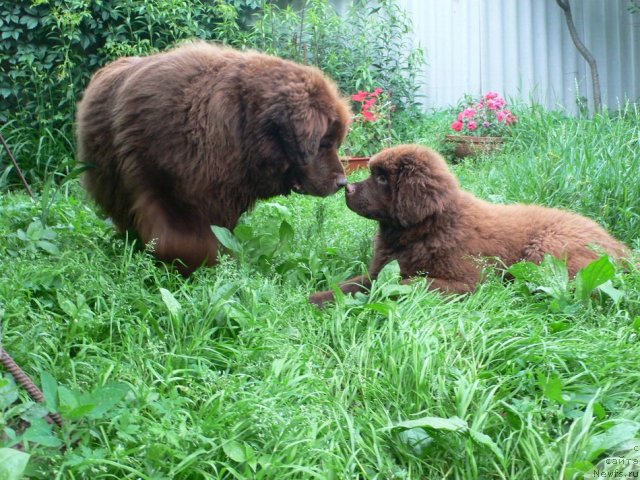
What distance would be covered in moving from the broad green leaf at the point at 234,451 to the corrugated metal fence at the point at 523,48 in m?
8.28

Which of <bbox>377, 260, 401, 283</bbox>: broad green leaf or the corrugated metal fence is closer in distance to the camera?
<bbox>377, 260, 401, 283</bbox>: broad green leaf

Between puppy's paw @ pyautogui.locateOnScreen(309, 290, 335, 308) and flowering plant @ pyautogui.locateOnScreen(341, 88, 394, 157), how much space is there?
4.20m

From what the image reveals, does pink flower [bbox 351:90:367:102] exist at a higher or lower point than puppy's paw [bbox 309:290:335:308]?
higher

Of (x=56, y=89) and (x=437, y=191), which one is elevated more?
(x=56, y=89)

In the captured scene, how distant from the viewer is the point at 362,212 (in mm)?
4191

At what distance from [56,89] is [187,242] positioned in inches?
203

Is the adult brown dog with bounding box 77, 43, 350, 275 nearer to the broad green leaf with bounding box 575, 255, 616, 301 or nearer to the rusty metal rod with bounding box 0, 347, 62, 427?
the rusty metal rod with bounding box 0, 347, 62, 427

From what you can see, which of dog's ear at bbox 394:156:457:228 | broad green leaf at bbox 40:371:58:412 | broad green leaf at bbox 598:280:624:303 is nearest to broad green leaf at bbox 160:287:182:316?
broad green leaf at bbox 40:371:58:412

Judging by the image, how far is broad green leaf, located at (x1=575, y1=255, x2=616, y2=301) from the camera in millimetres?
3334

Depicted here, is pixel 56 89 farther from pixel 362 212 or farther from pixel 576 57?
pixel 576 57

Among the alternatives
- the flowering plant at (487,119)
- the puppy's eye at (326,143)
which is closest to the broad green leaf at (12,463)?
the puppy's eye at (326,143)

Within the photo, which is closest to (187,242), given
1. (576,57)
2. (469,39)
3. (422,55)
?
(422,55)

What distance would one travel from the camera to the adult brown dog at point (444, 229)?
3.92m

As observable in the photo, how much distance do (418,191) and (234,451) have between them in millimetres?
2127
